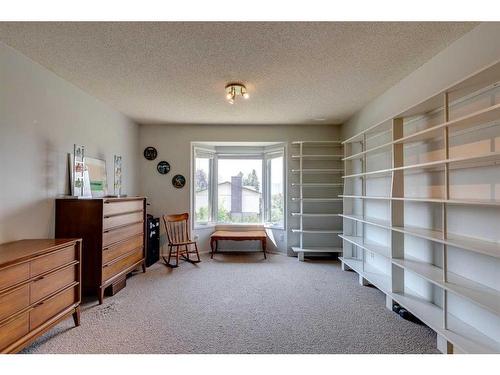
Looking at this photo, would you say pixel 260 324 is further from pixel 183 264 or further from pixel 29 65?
pixel 29 65

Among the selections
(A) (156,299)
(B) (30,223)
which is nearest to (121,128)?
(B) (30,223)

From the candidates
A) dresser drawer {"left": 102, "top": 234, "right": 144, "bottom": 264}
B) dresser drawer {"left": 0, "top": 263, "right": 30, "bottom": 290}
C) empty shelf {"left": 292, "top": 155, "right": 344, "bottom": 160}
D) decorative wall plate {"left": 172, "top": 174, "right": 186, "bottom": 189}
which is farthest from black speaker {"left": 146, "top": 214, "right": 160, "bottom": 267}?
empty shelf {"left": 292, "top": 155, "right": 344, "bottom": 160}

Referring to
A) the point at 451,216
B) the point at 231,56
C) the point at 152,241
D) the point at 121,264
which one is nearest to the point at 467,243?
the point at 451,216

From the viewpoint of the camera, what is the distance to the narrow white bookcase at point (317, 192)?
15.9 feet

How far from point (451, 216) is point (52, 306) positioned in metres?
3.37

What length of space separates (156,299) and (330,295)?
1.99 m

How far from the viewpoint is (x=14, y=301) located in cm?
172

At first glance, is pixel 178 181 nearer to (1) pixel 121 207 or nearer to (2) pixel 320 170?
(1) pixel 121 207

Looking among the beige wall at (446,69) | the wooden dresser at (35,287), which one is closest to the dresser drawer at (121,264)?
the wooden dresser at (35,287)

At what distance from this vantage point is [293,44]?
2199mm

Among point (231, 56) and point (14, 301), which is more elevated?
point (231, 56)

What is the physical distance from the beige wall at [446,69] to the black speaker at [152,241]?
371cm

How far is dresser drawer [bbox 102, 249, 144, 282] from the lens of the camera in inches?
113

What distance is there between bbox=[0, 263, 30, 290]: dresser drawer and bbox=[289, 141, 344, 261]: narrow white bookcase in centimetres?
381
